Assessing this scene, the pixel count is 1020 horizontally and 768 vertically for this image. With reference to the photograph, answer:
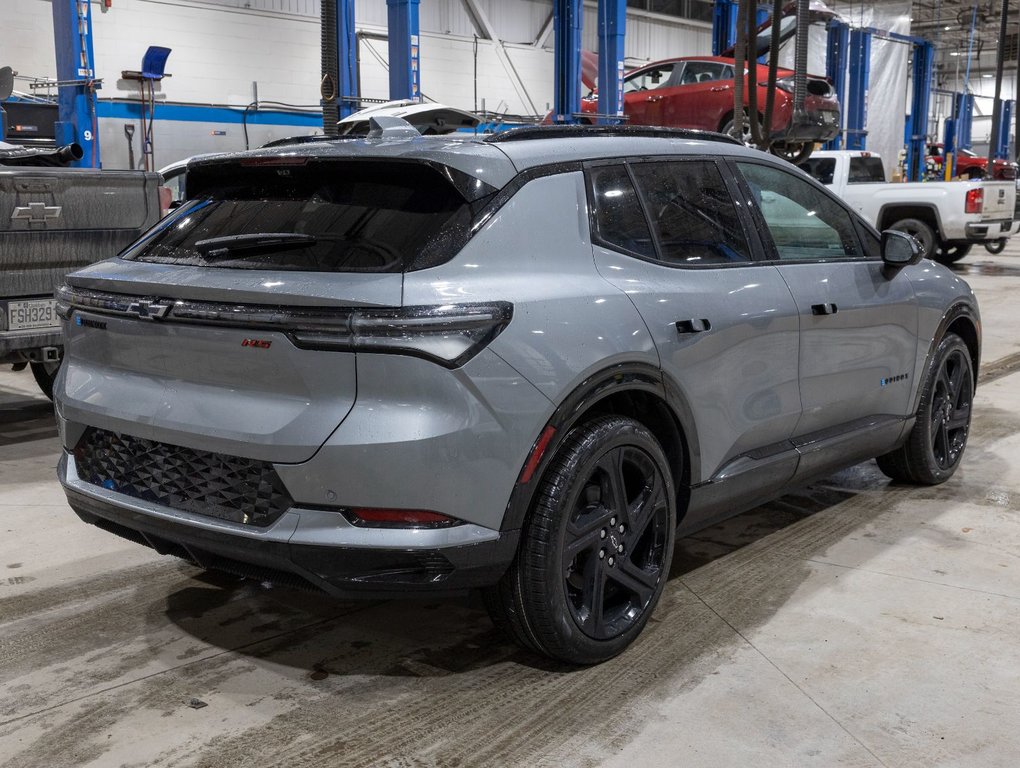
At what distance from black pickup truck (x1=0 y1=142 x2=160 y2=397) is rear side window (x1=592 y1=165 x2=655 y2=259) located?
131 inches

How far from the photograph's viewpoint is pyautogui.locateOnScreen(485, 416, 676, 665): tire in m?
3.01

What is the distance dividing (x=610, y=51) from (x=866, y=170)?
5.50m

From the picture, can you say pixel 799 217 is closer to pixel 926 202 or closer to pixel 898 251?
pixel 898 251

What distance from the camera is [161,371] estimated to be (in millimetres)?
3037

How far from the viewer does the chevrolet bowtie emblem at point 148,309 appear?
2980mm

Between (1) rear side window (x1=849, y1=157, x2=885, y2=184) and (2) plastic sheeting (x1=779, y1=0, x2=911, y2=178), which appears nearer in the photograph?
(1) rear side window (x1=849, y1=157, x2=885, y2=184)

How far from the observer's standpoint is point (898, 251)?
14.9 feet

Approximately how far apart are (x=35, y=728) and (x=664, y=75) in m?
15.1

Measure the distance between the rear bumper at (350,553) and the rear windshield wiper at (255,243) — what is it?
0.74m

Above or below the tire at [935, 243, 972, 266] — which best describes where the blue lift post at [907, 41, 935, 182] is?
above

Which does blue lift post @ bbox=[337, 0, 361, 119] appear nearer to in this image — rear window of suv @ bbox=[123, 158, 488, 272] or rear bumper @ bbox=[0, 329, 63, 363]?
rear bumper @ bbox=[0, 329, 63, 363]

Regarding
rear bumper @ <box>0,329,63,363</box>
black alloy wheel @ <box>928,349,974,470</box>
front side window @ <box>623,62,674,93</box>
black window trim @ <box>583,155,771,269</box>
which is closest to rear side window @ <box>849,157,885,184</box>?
front side window @ <box>623,62,674,93</box>

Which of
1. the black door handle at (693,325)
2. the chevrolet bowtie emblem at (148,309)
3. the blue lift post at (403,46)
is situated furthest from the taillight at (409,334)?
the blue lift post at (403,46)

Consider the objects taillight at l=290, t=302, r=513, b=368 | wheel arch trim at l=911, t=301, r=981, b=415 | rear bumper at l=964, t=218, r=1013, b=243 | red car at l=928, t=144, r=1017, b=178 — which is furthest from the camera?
red car at l=928, t=144, r=1017, b=178
